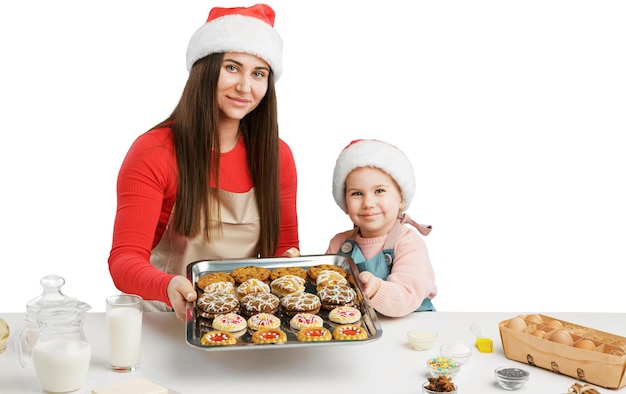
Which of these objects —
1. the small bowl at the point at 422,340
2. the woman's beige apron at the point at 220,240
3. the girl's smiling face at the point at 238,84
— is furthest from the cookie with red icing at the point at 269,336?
the girl's smiling face at the point at 238,84

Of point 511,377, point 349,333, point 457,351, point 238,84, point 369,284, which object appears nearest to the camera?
point 511,377

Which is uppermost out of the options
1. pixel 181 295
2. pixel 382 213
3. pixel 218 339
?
pixel 382 213

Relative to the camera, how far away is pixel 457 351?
2.93m

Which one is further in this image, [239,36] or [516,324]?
Answer: [239,36]

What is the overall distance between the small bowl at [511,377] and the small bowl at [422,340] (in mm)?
309

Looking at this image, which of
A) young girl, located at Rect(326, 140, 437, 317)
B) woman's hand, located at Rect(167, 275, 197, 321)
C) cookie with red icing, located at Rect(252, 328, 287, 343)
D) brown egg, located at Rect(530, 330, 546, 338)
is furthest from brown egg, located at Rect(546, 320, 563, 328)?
woman's hand, located at Rect(167, 275, 197, 321)

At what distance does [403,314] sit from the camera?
3.31 meters

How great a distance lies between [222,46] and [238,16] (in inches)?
7.7

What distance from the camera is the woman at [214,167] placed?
361cm

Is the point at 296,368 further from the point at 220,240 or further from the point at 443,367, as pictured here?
the point at 220,240

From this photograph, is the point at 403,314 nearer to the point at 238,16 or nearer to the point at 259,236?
the point at 259,236

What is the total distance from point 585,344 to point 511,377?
30 cm

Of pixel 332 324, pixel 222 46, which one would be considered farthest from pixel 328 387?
pixel 222 46

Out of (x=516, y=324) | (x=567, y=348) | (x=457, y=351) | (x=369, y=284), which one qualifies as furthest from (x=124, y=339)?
(x=567, y=348)
